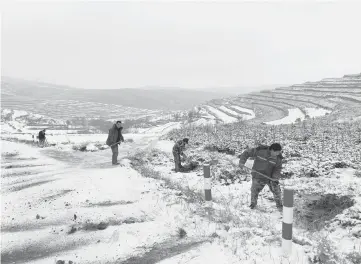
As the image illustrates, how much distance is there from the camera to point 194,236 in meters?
4.96

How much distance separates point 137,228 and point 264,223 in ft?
7.58

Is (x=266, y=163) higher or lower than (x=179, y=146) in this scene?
higher

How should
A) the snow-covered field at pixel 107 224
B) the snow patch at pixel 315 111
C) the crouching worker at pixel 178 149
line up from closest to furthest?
the snow-covered field at pixel 107 224 → the crouching worker at pixel 178 149 → the snow patch at pixel 315 111

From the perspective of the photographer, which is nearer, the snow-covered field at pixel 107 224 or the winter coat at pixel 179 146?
the snow-covered field at pixel 107 224

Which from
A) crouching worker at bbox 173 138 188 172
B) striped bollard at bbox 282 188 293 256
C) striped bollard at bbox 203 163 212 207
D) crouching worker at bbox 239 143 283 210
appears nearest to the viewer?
striped bollard at bbox 282 188 293 256

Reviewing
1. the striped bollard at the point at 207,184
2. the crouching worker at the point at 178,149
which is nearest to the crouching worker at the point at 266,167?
the striped bollard at the point at 207,184

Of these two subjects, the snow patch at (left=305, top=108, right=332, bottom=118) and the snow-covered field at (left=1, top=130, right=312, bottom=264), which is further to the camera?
the snow patch at (left=305, top=108, right=332, bottom=118)

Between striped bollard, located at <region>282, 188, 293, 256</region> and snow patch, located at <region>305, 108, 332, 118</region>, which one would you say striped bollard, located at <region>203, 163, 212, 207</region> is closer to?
striped bollard, located at <region>282, 188, 293, 256</region>

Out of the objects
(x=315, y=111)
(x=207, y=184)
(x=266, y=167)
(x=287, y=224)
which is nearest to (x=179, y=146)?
(x=207, y=184)

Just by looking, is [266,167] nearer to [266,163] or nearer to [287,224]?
[266,163]

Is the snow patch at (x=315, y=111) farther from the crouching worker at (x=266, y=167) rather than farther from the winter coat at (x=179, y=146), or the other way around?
the crouching worker at (x=266, y=167)

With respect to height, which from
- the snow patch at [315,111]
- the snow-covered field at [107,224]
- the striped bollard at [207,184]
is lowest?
the snow patch at [315,111]

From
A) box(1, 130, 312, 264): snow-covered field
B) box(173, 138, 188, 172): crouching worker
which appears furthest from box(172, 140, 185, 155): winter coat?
box(1, 130, 312, 264): snow-covered field

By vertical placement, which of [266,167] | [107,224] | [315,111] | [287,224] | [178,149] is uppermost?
[266,167]
